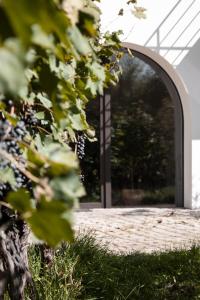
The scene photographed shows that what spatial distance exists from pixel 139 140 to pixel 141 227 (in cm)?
225

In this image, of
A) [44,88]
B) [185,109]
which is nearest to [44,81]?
[44,88]

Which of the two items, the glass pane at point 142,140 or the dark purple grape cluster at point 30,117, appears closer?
the dark purple grape cluster at point 30,117

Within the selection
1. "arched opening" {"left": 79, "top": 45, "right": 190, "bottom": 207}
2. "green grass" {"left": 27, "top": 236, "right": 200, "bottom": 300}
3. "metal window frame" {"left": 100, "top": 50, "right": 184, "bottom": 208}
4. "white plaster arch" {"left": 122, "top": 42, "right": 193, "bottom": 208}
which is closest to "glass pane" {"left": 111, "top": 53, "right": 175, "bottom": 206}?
"arched opening" {"left": 79, "top": 45, "right": 190, "bottom": 207}

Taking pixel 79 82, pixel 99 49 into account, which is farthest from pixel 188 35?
pixel 79 82

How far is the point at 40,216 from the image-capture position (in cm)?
97

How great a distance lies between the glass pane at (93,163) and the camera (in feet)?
32.0

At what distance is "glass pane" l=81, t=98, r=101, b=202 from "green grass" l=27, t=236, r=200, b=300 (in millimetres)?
4334

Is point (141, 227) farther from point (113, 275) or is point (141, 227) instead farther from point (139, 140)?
point (113, 275)

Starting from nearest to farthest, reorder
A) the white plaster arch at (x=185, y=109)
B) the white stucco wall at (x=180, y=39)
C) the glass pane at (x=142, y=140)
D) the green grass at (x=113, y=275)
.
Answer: the green grass at (x=113, y=275) < the white stucco wall at (x=180, y=39) < the white plaster arch at (x=185, y=109) < the glass pane at (x=142, y=140)

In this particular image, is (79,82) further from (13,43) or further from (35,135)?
(13,43)

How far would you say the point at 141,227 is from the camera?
27.0ft

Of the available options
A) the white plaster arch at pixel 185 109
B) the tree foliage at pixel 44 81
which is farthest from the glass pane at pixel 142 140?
the tree foliage at pixel 44 81

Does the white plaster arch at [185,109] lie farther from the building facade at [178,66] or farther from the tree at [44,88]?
the tree at [44,88]

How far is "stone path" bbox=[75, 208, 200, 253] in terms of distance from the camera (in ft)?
22.6
